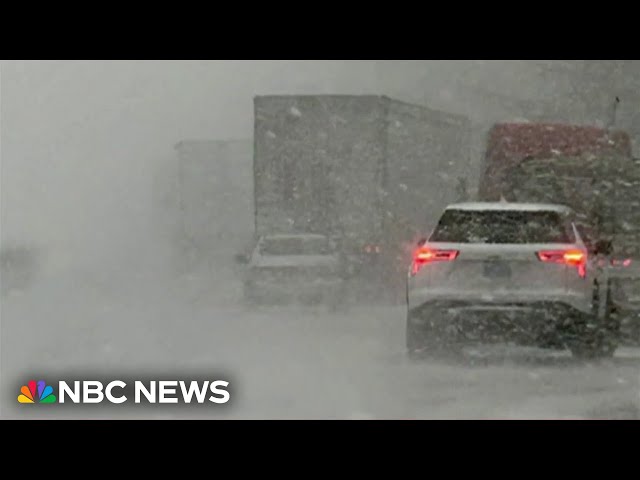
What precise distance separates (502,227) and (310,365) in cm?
239

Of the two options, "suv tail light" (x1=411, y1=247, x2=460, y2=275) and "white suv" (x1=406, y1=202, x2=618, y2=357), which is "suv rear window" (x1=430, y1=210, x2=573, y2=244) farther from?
"suv tail light" (x1=411, y1=247, x2=460, y2=275)

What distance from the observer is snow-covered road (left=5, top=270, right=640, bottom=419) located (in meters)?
9.88

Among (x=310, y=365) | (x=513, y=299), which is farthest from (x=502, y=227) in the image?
(x=310, y=365)

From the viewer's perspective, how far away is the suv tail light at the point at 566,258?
11711mm

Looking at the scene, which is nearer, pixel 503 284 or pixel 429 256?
pixel 503 284

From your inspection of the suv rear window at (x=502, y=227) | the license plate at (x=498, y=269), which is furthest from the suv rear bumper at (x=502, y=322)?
the suv rear window at (x=502, y=227)

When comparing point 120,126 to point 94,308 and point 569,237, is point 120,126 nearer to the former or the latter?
point 94,308

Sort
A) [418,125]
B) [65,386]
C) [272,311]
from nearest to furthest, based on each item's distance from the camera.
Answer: [65,386] < [272,311] < [418,125]

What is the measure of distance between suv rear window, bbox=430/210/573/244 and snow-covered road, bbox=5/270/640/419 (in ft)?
4.23

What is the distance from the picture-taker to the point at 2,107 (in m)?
54.4

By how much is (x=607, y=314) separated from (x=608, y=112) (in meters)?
17.0

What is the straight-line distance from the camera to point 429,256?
1182 cm

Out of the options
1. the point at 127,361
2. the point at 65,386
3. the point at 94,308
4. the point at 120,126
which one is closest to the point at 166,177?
Answer: the point at 120,126

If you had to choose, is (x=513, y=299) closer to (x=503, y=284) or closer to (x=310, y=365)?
(x=503, y=284)
